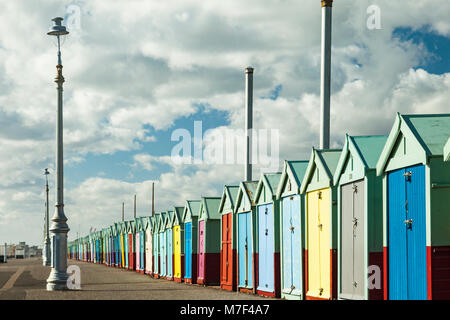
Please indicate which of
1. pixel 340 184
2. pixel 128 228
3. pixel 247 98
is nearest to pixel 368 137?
pixel 340 184

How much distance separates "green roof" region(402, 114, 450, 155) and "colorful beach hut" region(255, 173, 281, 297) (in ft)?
26.6

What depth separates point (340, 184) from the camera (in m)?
15.2

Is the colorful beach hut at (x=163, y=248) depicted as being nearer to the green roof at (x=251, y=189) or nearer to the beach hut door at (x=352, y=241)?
the green roof at (x=251, y=189)

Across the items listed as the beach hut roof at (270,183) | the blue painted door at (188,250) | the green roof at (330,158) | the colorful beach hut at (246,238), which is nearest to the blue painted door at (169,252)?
the blue painted door at (188,250)

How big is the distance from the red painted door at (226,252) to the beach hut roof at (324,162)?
7865 millimetres

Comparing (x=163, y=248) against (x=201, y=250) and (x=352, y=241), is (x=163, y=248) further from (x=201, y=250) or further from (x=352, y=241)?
(x=352, y=241)

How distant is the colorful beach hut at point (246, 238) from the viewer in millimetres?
21922

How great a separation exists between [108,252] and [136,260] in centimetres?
1815

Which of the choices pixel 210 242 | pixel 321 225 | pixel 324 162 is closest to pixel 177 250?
pixel 210 242

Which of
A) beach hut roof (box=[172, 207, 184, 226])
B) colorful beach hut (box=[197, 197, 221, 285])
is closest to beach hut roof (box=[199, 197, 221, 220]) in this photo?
colorful beach hut (box=[197, 197, 221, 285])

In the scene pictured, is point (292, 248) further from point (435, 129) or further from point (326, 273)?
point (435, 129)

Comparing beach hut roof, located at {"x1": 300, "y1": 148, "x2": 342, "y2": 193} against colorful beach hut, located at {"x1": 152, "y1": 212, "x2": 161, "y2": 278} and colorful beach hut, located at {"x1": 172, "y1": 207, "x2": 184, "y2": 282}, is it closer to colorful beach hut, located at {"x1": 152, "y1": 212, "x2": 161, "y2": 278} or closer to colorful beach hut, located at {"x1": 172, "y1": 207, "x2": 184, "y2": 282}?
colorful beach hut, located at {"x1": 172, "y1": 207, "x2": 184, "y2": 282}

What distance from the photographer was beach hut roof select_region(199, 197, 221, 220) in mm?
27938

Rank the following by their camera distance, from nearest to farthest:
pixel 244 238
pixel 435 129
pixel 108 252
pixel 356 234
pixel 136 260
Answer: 1. pixel 435 129
2. pixel 356 234
3. pixel 244 238
4. pixel 136 260
5. pixel 108 252
